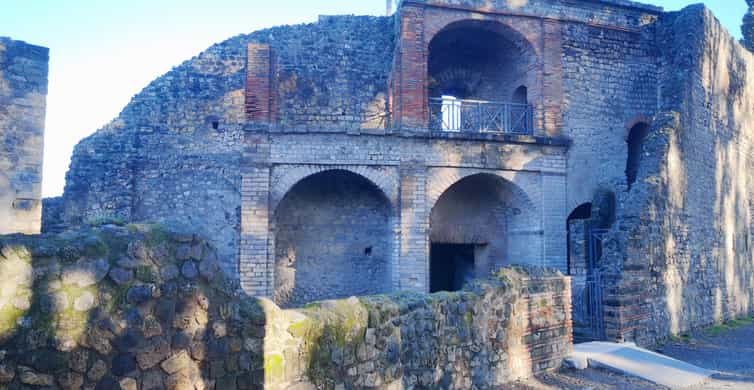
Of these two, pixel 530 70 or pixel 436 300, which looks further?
pixel 530 70

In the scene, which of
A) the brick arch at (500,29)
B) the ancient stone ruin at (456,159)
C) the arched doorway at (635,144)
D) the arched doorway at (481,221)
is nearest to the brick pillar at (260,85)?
the ancient stone ruin at (456,159)

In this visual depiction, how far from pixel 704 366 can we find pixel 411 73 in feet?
25.6

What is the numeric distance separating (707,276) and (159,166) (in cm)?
1287

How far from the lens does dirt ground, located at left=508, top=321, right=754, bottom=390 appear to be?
6.91 meters

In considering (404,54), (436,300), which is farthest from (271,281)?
(436,300)

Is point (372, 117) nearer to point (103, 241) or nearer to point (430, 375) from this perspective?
point (430, 375)

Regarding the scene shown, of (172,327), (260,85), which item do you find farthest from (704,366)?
(260,85)

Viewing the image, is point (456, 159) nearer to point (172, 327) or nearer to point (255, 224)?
point (255, 224)

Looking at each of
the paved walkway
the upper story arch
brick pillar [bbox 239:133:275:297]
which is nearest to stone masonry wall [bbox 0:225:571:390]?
the paved walkway

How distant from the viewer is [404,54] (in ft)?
41.4

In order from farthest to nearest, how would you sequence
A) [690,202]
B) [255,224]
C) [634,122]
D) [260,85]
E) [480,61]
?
[480,61] → [634,122] → [690,202] → [260,85] → [255,224]

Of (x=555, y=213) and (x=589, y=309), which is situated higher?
(x=555, y=213)

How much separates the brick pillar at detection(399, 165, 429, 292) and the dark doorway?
2624mm

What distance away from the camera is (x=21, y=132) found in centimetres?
974
